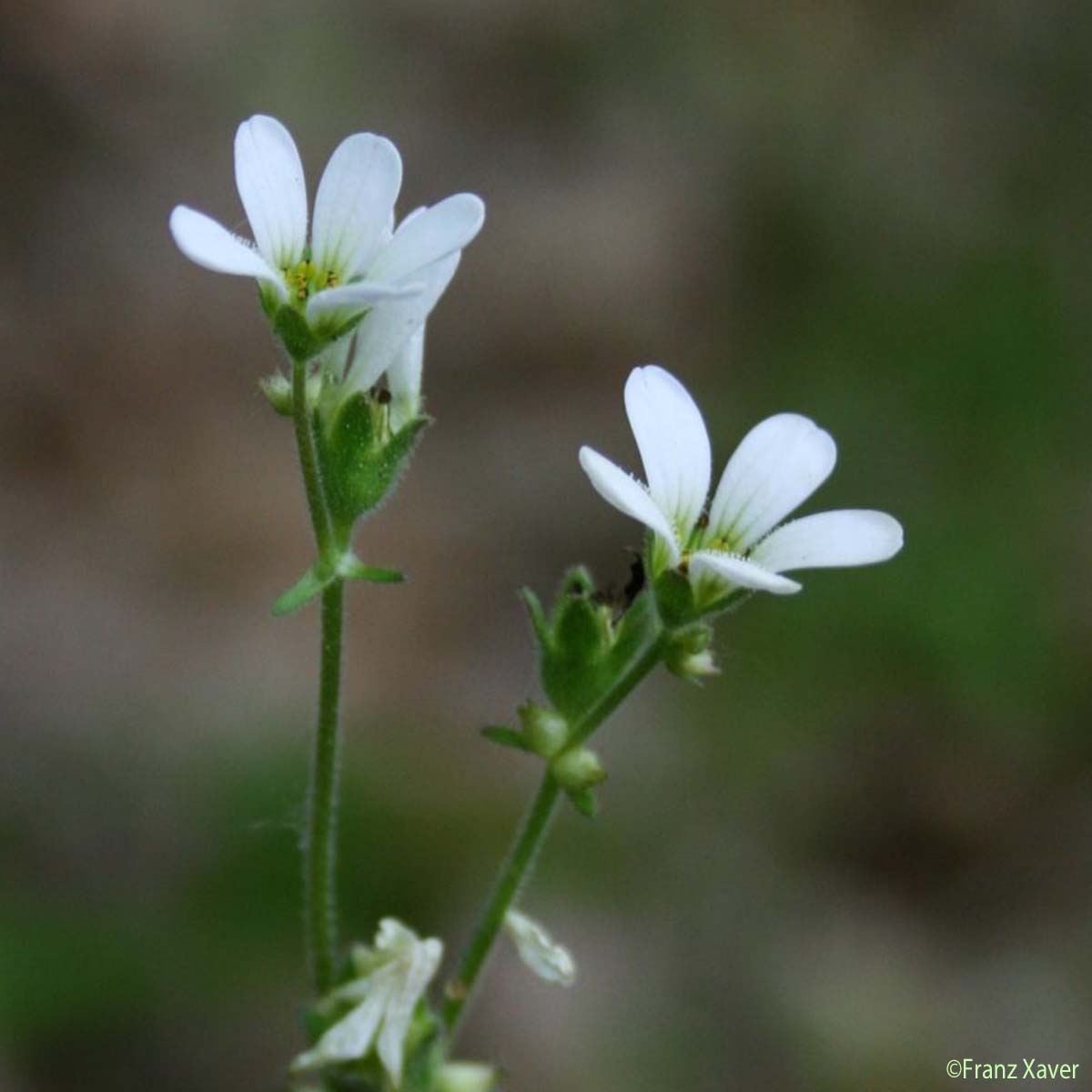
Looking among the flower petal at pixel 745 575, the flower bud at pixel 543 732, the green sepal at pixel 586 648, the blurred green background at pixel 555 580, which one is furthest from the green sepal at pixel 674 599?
the blurred green background at pixel 555 580

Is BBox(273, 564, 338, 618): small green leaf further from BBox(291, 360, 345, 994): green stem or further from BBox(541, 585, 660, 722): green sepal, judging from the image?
BBox(541, 585, 660, 722): green sepal

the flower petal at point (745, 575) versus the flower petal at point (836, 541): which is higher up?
the flower petal at point (836, 541)

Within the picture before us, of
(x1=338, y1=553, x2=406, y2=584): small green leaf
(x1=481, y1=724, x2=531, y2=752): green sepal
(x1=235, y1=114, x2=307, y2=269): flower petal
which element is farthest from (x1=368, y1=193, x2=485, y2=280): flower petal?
(x1=481, y1=724, x2=531, y2=752): green sepal

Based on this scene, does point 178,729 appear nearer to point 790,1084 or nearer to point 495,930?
point 790,1084

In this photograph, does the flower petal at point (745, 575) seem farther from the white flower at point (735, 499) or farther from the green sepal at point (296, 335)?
the green sepal at point (296, 335)

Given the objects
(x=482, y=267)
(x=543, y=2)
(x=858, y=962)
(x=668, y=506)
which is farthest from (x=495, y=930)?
(x=543, y=2)

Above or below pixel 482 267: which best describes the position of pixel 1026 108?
above
